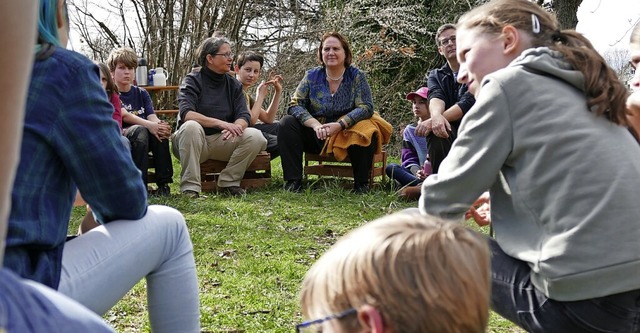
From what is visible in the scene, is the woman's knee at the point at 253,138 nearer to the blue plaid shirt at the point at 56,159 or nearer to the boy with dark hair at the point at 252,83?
the boy with dark hair at the point at 252,83

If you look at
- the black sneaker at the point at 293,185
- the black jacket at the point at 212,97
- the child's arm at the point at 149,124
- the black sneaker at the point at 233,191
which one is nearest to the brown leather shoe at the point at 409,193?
the black sneaker at the point at 293,185

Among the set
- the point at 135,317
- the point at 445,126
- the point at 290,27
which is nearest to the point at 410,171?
the point at 445,126

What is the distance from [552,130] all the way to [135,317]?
2.02m

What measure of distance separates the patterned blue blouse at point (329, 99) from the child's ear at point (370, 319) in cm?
575

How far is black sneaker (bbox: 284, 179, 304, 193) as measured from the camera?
274 inches

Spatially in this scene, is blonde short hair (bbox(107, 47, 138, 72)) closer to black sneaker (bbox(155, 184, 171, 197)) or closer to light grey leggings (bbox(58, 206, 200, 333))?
black sneaker (bbox(155, 184, 171, 197))

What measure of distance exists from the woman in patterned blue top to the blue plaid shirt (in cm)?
515

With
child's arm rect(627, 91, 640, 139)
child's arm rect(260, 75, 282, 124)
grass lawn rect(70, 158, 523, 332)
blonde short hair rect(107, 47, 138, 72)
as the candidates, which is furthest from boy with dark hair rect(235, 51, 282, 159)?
child's arm rect(627, 91, 640, 139)

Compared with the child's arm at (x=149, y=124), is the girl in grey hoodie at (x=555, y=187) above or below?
above

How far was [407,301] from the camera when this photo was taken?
120 centimetres

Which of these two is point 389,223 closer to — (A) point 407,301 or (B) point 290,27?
(A) point 407,301

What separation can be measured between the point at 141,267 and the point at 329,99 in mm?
5241

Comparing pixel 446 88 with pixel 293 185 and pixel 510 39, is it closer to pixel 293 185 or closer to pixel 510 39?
pixel 293 185

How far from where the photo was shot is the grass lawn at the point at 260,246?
3193 mm
